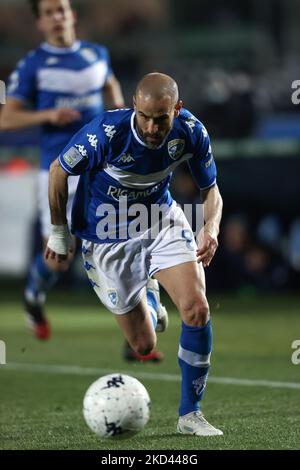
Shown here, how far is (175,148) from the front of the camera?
5.85m

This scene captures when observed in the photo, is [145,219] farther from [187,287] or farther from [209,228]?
[187,287]

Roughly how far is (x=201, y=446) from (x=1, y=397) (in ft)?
7.62

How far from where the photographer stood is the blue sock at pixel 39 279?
30.9ft

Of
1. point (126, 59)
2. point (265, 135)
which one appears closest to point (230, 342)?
point (265, 135)

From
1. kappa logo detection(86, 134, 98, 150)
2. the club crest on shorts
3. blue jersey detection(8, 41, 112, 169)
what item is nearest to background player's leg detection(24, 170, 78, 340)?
blue jersey detection(8, 41, 112, 169)

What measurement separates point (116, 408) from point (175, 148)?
1447 mm

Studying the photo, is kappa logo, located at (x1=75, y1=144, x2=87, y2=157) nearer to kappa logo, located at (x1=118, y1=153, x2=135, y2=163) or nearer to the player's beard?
kappa logo, located at (x1=118, y1=153, x2=135, y2=163)

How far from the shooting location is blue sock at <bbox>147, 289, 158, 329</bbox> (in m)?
6.56

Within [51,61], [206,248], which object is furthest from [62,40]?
[206,248]

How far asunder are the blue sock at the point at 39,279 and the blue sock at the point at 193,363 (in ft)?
12.2

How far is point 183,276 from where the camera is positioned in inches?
229

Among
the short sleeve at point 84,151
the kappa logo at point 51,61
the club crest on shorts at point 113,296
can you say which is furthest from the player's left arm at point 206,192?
the kappa logo at point 51,61

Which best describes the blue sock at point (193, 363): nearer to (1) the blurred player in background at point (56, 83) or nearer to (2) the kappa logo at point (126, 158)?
(2) the kappa logo at point (126, 158)

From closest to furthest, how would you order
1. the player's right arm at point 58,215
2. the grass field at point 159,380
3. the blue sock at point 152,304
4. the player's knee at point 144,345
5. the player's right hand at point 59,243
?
the grass field at point 159,380, the player's right arm at point 58,215, the player's right hand at point 59,243, the player's knee at point 144,345, the blue sock at point 152,304
